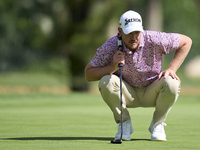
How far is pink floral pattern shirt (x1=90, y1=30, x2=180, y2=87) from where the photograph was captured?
5.21 meters

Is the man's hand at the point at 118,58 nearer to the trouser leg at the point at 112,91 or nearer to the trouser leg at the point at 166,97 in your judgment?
the trouser leg at the point at 112,91

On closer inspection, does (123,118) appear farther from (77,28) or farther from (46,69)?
(46,69)

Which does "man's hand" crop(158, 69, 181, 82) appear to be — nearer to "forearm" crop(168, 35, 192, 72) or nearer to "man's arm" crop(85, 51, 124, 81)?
"forearm" crop(168, 35, 192, 72)

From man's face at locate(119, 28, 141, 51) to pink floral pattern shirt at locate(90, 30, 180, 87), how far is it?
66mm

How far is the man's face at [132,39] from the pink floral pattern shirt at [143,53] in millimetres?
66

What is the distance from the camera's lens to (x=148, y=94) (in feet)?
17.8

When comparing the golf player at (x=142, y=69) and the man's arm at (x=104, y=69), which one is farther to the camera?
the golf player at (x=142, y=69)

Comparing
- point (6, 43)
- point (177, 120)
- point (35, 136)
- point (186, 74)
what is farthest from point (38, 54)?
point (35, 136)

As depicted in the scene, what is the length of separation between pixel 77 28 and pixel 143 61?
14.9m

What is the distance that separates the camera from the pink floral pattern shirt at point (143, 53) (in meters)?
5.21

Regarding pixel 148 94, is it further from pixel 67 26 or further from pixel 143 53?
pixel 67 26

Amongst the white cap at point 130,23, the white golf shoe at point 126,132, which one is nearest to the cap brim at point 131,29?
the white cap at point 130,23

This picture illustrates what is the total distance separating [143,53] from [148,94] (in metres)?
0.45

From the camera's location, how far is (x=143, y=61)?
5.26 metres
